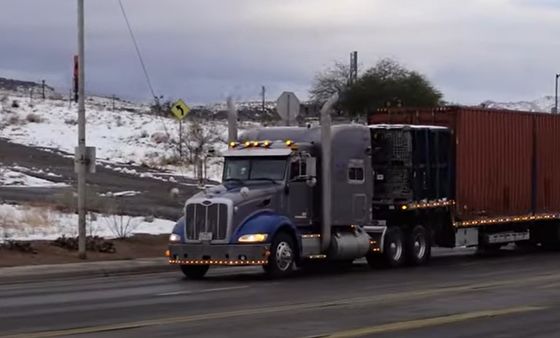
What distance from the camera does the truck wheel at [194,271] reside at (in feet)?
80.0

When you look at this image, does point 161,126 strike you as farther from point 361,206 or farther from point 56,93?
point 361,206

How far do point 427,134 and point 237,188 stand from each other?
5.63 meters

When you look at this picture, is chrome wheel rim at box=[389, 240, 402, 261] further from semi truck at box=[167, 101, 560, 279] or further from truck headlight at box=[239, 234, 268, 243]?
truck headlight at box=[239, 234, 268, 243]

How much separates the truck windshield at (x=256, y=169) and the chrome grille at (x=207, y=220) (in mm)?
1575

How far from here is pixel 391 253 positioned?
27.2 metres

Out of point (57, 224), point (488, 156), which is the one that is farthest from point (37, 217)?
point (488, 156)

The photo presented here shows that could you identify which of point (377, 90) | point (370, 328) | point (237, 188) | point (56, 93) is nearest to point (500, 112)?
point (237, 188)

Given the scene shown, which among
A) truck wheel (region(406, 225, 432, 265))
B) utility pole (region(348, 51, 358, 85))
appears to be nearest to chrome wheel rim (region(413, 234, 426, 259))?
truck wheel (region(406, 225, 432, 265))

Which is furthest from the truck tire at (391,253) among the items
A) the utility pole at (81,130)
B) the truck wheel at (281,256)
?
the utility pole at (81,130)

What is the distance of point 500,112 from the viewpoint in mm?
30422

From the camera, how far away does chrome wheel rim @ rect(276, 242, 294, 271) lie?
78.3 ft

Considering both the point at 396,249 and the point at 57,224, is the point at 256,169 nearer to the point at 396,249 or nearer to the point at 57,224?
the point at 396,249

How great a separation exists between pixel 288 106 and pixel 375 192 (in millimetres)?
5185

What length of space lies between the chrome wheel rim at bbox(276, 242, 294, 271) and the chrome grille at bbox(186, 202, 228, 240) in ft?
4.16
